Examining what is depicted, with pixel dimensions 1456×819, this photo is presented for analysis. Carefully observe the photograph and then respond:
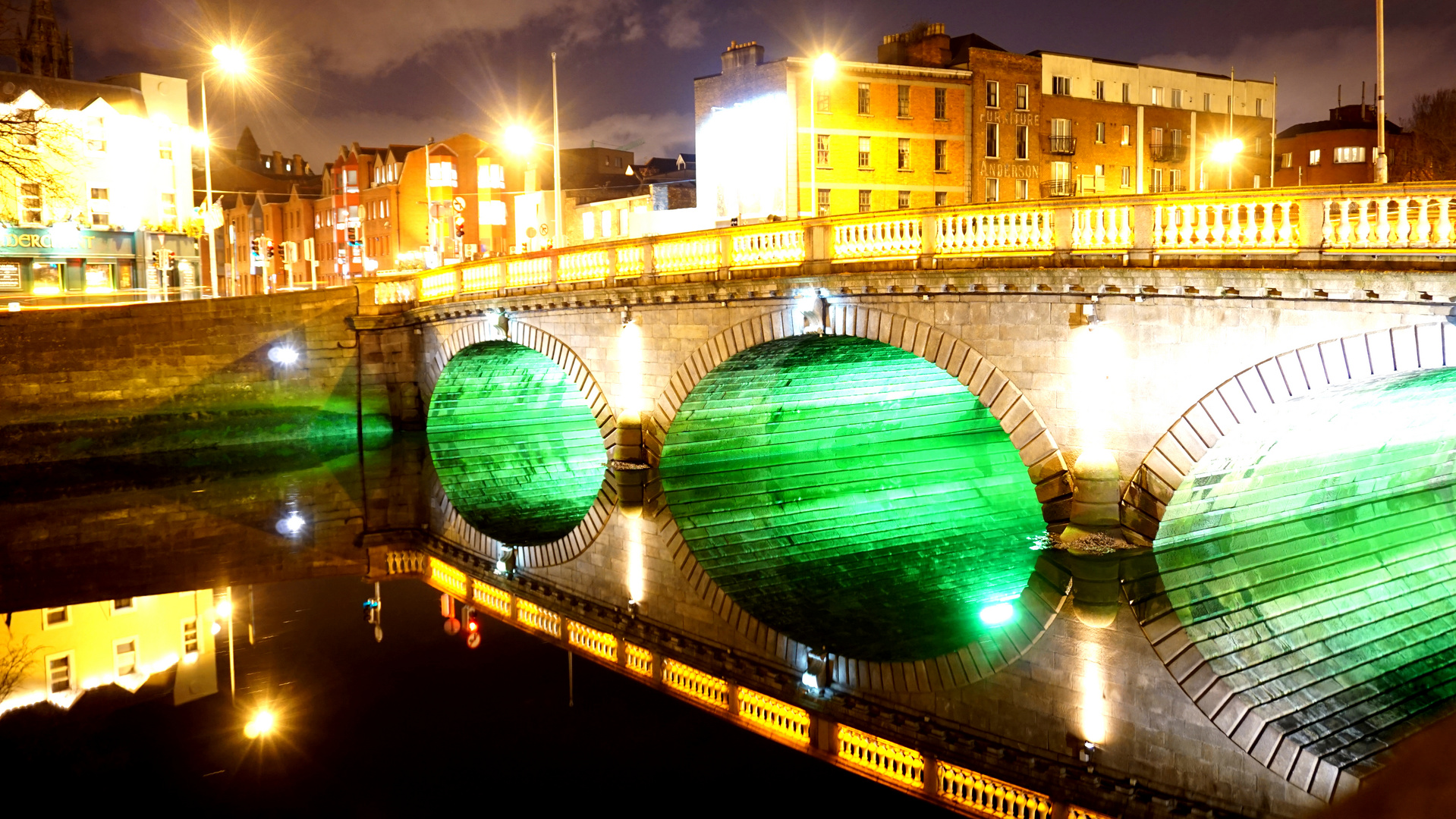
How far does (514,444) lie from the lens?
34562mm

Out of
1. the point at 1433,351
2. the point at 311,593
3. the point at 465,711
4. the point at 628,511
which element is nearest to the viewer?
the point at 465,711

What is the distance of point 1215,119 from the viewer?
64.5 m

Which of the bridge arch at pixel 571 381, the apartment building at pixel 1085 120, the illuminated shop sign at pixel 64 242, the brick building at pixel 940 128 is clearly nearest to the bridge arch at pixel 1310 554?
the bridge arch at pixel 571 381

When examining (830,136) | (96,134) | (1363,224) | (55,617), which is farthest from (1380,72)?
(96,134)

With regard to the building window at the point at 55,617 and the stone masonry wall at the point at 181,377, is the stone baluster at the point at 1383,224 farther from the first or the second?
the stone masonry wall at the point at 181,377

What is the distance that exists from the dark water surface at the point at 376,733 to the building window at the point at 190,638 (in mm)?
312

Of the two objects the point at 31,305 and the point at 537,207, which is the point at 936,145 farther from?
the point at 31,305

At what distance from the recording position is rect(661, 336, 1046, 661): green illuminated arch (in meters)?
15.7

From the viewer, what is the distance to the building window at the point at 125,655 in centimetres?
1383

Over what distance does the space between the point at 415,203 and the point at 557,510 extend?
6105 cm

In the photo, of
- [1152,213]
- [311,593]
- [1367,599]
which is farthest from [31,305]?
[1367,599]

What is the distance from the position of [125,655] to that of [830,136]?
43.5 meters

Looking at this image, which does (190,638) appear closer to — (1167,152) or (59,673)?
(59,673)

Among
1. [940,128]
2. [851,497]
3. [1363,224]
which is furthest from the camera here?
[940,128]
